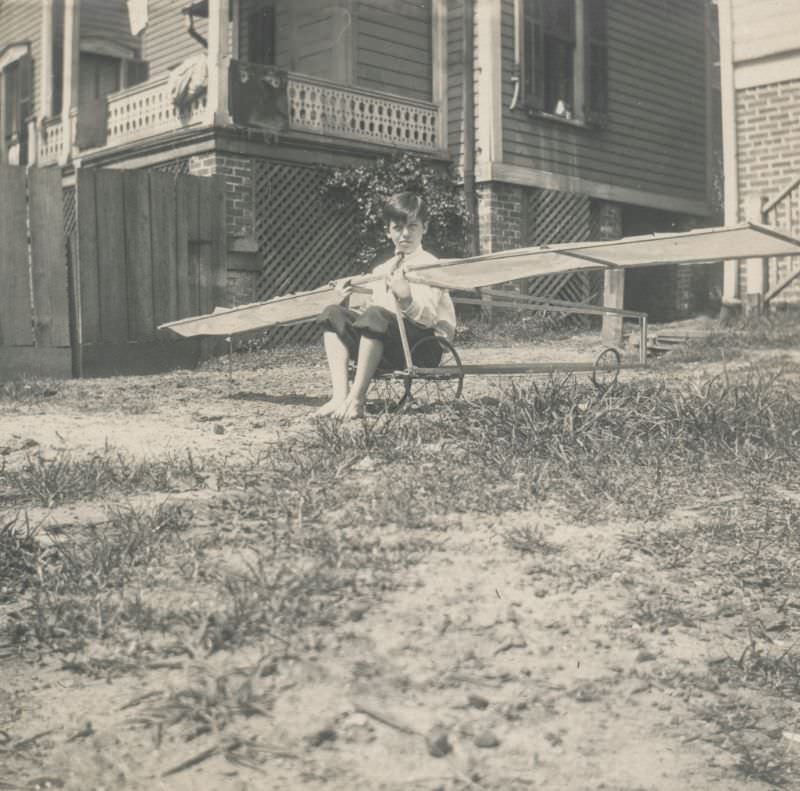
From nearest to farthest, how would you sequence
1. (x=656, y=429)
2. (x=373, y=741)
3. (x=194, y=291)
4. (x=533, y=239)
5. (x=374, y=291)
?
(x=373, y=741)
(x=656, y=429)
(x=374, y=291)
(x=194, y=291)
(x=533, y=239)

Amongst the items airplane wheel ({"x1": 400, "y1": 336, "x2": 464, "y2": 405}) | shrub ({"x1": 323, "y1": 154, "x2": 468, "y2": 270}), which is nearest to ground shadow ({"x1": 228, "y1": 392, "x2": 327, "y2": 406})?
airplane wheel ({"x1": 400, "y1": 336, "x2": 464, "y2": 405})

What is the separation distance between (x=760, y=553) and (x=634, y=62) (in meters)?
14.0

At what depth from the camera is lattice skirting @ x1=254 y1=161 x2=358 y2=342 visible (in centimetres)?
1200

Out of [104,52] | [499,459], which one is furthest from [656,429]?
[104,52]

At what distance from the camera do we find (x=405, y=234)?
5922 millimetres

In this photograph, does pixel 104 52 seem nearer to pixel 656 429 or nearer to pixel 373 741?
pixel 656 429

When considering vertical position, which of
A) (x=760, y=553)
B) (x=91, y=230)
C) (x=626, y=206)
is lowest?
(x=760, y=553)

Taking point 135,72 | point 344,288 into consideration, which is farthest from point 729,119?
point 135,72

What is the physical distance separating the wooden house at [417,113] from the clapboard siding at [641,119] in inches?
1.2

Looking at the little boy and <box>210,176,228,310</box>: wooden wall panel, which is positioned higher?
<box>210,176,228,310</box>: wooden wall panel

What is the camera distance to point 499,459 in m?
4.18

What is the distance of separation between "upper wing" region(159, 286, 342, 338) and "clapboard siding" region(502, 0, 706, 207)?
802 centimetres

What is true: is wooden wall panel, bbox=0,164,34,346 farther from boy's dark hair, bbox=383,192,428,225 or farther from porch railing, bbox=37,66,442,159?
boy's dark hair, bbox=383,192,428,225

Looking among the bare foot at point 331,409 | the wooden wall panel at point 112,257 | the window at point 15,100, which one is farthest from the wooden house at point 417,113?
the bare foot at point 331,409
